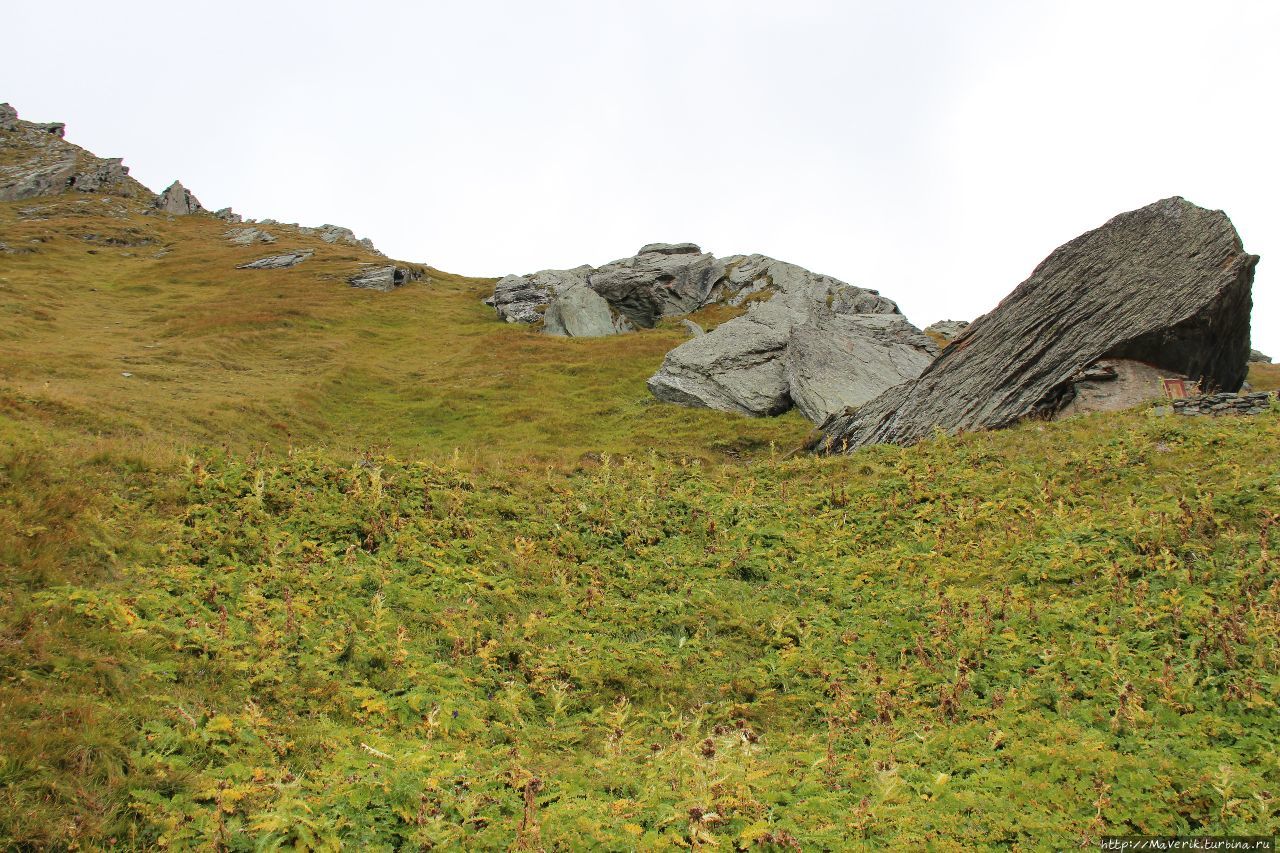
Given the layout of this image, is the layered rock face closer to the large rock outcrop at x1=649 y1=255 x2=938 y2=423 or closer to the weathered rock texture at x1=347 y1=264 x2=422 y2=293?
the weathered rock texture at x1=347 y1=264 x2=422 y2=293

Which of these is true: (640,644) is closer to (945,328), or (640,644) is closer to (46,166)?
(945,328)

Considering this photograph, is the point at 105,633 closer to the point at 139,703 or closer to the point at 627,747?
the point at 139,703

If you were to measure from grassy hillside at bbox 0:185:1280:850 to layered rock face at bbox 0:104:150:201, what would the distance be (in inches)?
4804

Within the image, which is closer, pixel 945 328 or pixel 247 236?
pixel 945 328

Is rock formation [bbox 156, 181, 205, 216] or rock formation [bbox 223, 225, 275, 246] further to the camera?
rock formation [bbox 156, 181, 205, 216]

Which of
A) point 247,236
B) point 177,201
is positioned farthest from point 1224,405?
point 177,201

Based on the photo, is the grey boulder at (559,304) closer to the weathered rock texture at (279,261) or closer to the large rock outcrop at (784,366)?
the large rock outcrop at (784,366)

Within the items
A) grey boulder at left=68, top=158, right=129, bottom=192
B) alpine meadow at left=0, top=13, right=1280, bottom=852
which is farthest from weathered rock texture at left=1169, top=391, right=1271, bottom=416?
grey boulder at left=68, top=158, right=129, bottom=192

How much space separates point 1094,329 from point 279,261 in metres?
81.8

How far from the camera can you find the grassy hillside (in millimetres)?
6395

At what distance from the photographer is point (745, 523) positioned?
56.1 feet

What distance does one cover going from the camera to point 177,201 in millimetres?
122750

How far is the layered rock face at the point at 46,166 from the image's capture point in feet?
364

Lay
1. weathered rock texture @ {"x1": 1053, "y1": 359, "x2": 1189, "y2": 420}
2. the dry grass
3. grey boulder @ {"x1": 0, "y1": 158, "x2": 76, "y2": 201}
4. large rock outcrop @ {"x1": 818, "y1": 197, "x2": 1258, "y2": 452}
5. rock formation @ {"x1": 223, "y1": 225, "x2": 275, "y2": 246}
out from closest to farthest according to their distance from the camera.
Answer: weathered rock texture @ {"x1": 1053, "y1": 359, "x2": 1189, "y2": 420}
large rock outcrop @ {"x1": 818, "y1": 197, "x2": 1258, "y2": 452}
the dry grass
rock formation @ {"x1": 223, "y1": 225, "x2": 275, "y2": 246}
grey boulder @ {"x1": 0, "y1": 158, "x2": 76, "y2": 201}
